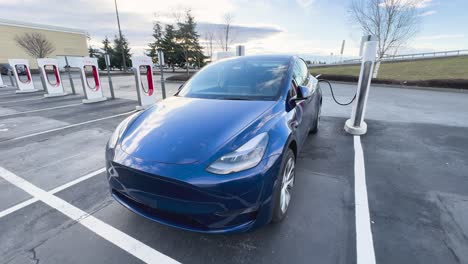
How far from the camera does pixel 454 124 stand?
5.29m

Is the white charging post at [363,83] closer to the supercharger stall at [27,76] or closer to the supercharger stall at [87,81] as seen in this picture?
the supercharger stall at [87,81]

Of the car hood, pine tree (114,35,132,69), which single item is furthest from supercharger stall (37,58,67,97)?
pine tree (114,35,132,69)

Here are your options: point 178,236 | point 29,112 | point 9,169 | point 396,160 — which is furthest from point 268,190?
point 29,112

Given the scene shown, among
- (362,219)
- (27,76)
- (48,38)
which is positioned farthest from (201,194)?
(48,38)

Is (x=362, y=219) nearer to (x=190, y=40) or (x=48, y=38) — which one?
(x=190, y=40)

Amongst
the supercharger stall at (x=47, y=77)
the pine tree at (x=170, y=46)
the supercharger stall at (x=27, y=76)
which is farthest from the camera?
the pine tree at (x=170, y=46)

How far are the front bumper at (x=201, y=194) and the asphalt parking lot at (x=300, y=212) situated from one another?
38 centimetres

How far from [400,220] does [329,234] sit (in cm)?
80

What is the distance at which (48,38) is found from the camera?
131ft

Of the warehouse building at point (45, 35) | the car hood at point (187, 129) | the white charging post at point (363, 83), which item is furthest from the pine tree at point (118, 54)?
the car hood at point (187, 129)

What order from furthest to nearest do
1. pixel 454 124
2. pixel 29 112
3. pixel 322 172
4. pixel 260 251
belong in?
pixel 29 112, pixel 454 124, pixel 322 172, pixel 260 251

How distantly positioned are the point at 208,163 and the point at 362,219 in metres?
1.72

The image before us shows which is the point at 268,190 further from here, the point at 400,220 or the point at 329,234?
the point at 400,220

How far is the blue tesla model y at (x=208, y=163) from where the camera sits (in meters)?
1.58
